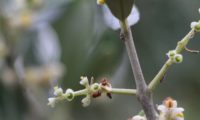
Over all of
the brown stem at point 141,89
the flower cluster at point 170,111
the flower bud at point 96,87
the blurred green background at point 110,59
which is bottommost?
the flower cluster at point 170,111

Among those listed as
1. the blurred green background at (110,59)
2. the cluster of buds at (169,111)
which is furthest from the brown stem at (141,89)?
the blurred green background at (110,59)

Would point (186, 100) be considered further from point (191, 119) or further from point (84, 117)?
point (84, 117)

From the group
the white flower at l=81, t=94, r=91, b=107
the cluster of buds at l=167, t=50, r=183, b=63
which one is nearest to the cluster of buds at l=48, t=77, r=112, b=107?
the white flower at l=81, t=94, r=91, b=107

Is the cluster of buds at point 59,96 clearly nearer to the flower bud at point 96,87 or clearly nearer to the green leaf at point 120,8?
the flower bud at point 96,87

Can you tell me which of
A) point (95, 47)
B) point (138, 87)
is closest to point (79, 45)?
point (95, 47)

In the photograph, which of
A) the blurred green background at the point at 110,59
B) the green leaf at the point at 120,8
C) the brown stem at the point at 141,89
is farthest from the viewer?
the blurred green background at the point at 110,59

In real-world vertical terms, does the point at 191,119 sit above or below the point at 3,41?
below

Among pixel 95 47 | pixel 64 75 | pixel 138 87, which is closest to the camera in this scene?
pixel 138 87
